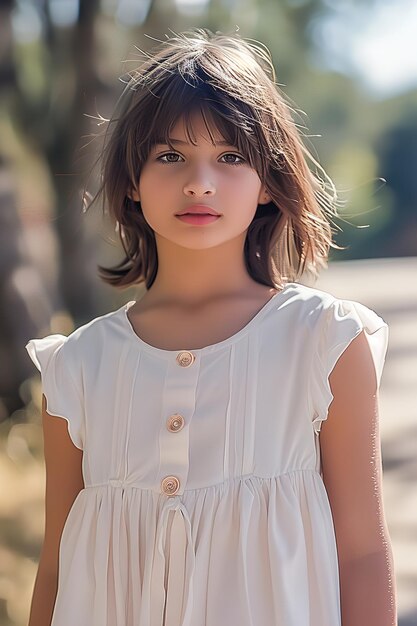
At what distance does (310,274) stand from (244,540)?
1.57 feet

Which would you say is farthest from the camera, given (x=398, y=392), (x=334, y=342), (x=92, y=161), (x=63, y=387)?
(x=398, y=392)

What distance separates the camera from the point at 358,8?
3.69m

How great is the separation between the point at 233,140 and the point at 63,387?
39 centimetres

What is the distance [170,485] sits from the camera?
4.08 ft

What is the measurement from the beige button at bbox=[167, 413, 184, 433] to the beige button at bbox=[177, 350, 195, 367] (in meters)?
0.07

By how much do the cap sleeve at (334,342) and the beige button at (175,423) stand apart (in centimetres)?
16

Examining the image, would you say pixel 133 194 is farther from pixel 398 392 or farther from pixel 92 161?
pixel 398 392

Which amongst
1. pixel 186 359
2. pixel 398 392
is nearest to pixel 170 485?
pixel 186 359

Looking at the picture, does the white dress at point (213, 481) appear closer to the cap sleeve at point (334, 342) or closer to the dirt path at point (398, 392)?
the cap sleeve at point (334, 342)

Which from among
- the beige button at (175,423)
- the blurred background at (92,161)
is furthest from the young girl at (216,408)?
the blurred background at (92,161)

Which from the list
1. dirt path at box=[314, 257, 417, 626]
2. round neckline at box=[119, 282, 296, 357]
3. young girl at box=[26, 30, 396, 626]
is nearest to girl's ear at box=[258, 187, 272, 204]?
young girl at box=[26, 30, 396, 626]

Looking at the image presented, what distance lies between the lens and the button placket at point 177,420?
1244 millimetres

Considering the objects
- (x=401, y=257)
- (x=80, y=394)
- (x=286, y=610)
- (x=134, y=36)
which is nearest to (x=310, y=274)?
(x=80, y=394)

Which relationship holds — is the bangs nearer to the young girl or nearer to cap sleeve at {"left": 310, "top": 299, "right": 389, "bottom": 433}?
the young girl
